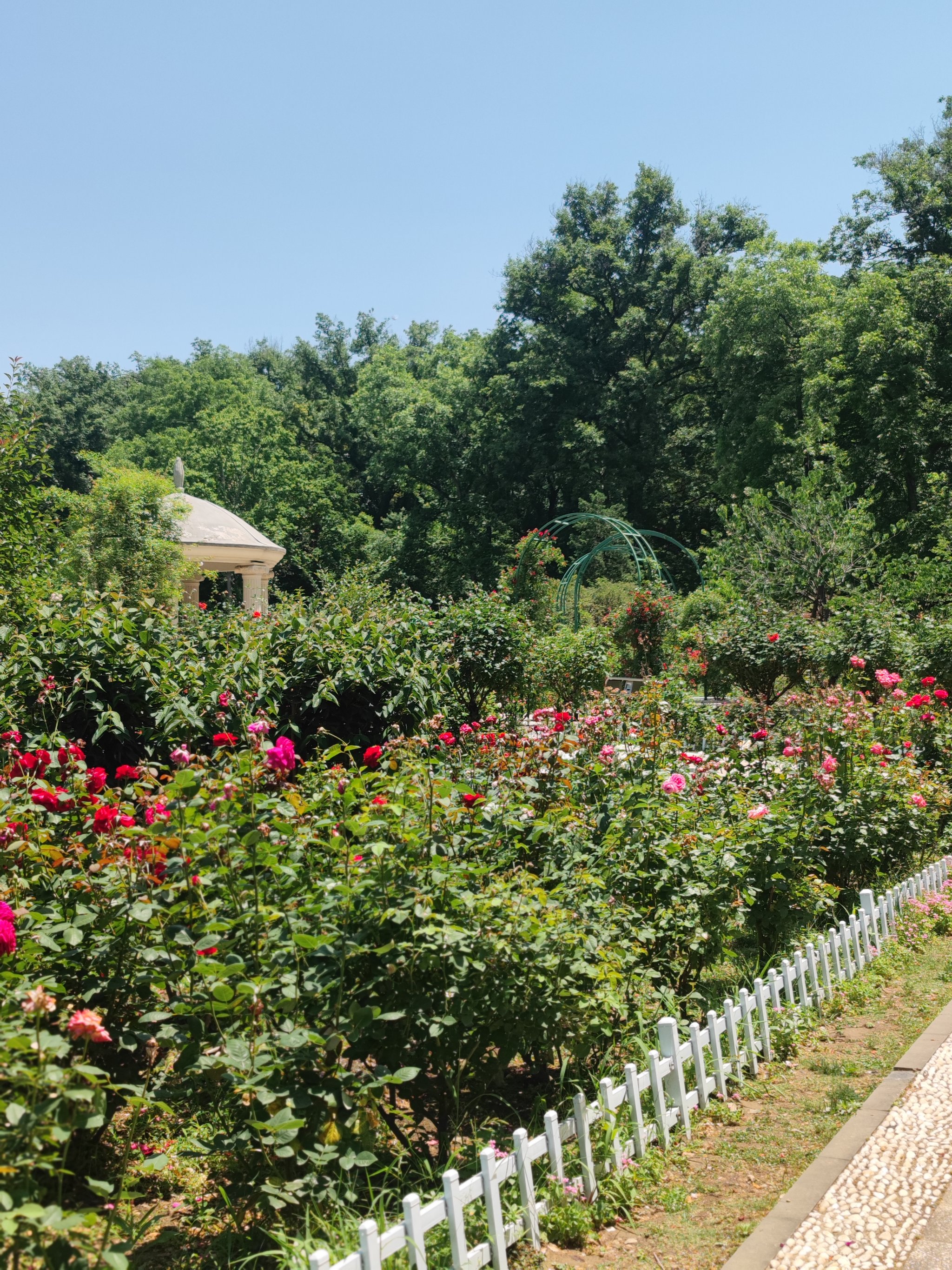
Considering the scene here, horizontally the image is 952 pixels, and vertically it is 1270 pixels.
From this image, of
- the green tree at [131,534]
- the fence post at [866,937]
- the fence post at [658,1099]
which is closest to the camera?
the fence post at [658,1099]

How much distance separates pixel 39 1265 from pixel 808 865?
3.68 meters

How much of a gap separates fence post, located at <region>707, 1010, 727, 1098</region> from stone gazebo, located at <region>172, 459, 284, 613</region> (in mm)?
13586

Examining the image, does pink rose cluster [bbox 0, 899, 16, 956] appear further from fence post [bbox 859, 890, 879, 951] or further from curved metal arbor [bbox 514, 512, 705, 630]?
curved metal arbor [bbox 514, 512, 705, 630]

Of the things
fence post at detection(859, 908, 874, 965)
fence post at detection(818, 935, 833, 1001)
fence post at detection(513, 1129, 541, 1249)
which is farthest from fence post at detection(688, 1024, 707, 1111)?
fence post at detection(859, 908, 874, 965)

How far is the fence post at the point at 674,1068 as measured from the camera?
10.5 feet

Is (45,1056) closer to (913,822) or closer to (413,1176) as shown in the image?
(413,1176)

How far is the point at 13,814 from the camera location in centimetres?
296

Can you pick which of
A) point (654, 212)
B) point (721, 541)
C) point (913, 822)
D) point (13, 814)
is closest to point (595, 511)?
point (654, 212)

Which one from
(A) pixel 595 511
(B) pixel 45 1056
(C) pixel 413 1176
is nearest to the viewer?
(B) pixel 45 1056

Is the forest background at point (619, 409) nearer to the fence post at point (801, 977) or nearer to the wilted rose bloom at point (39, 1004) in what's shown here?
the fence post at point (801, 977)

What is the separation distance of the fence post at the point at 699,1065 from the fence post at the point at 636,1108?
0.42m

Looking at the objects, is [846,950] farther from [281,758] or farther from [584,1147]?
[281,758]

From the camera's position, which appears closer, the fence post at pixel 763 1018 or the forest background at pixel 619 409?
A: the fence post at pixel 763 1018

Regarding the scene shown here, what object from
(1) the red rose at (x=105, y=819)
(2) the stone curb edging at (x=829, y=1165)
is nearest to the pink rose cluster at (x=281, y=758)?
(1) the red rose at (x=105, y=819)
